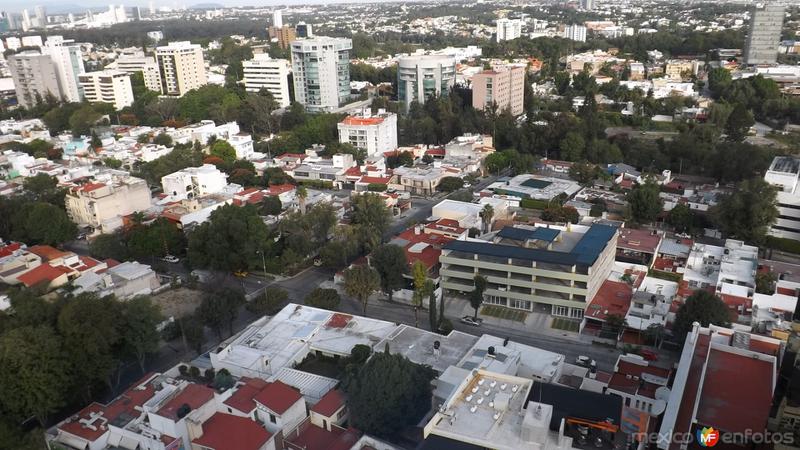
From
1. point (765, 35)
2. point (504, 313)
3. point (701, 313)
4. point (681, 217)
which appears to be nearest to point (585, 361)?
point (701, 313)

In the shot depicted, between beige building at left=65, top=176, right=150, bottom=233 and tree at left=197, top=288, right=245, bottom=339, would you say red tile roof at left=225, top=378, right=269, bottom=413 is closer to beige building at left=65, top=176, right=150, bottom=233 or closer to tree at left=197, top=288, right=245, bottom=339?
tree at left=197, top=288, right=245, bottom=339

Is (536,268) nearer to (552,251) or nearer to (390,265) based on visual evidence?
(552,251)

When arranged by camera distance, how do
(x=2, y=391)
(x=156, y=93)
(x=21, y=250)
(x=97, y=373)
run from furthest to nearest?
(x=156, y=93)
(x=21, y=250)
(x=97, y=373)
(x=2, y=391)

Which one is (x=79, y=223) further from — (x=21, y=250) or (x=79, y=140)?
(x=79, y=140)

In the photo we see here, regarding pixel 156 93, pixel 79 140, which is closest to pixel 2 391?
pixel 79 140

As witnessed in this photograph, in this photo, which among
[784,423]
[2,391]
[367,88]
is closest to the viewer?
[784,423]

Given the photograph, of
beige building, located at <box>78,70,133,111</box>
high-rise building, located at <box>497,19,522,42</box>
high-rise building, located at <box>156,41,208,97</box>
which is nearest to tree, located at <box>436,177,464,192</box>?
high-rise building, located at <box>156,41,208,97</box>

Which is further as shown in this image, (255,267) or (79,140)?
(79,140)

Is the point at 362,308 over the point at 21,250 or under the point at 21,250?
under
